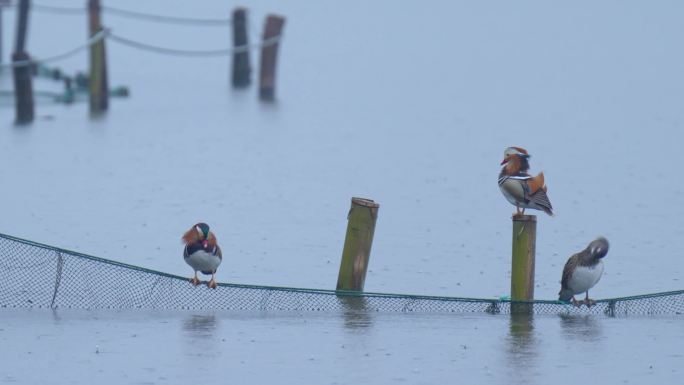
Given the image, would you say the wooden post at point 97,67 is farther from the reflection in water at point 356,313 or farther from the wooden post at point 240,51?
the reflection in water at point 356,313

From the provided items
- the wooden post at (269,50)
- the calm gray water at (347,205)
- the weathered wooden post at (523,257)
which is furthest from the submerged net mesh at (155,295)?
the wooden post at (269,50)

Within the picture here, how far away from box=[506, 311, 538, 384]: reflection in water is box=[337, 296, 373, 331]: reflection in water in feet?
4.58

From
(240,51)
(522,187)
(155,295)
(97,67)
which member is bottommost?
(155,295)

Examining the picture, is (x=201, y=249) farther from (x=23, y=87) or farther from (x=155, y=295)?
(x=23, y=87)

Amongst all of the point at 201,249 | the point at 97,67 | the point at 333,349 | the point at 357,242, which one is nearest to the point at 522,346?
the point at 333,349

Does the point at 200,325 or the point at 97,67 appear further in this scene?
the point at 97,67

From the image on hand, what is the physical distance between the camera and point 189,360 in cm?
1305

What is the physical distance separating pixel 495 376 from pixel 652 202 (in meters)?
17.6

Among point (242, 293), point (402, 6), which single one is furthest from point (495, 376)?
point (402, 6)

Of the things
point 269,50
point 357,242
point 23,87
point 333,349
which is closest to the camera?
point 333,349

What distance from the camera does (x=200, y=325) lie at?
14742mm

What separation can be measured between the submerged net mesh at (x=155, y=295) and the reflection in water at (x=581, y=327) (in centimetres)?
25

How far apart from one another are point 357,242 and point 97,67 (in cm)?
2450

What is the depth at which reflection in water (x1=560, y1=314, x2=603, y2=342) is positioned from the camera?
47.2ft
